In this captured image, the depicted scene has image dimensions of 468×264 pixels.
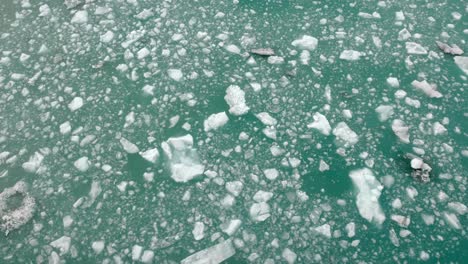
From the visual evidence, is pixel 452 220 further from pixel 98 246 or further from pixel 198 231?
pixel 98 246

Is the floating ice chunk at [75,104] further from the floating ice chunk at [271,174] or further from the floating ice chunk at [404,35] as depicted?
the floating ice chunk at [404,35]

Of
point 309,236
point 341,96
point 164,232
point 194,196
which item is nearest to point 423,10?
point 341,96

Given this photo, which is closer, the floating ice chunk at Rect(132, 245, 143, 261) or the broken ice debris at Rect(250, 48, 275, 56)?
the floating ice chunk at Rect(132, 245, 143, 261)

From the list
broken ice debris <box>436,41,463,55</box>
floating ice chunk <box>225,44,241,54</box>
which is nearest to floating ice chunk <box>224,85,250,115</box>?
floating ice chunk <box>225,44,241,54</box>

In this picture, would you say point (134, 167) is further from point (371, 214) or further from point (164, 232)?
point (371, 214)

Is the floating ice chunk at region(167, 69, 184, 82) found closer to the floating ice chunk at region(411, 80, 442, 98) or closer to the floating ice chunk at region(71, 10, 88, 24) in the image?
the floating ice chunk at region(71, 10, 88, 24)
